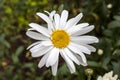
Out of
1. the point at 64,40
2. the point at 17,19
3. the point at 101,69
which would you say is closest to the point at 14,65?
the point at 17,19

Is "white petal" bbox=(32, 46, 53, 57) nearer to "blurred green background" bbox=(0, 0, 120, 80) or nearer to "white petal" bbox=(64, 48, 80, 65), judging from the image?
"white petal" bbox=(64, 48, 80, 65)

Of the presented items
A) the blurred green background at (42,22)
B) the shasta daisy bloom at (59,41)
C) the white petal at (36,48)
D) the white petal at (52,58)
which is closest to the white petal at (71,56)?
the shasta daisy bloom at (59,41)

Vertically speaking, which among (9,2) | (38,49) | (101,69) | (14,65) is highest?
(9,2)

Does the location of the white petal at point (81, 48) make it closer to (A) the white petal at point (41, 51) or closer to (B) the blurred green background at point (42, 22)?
(A) the white petal at point (41, 51)

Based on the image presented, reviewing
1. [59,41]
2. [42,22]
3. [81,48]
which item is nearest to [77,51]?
[81,48]

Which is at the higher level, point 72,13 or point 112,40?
point 72,13

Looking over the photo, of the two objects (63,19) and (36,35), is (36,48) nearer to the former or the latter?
(36,35)

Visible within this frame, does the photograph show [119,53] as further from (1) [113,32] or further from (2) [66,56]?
(2) [66,56]
